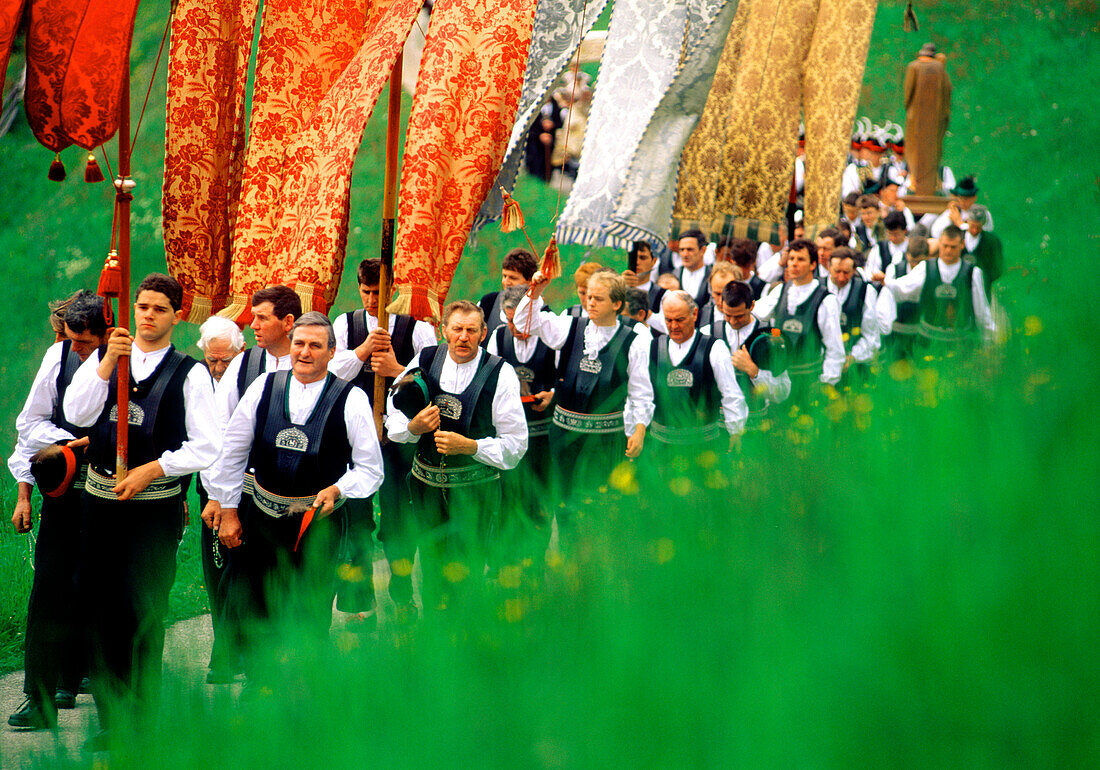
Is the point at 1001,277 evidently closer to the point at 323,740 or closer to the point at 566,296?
the point at 566,296

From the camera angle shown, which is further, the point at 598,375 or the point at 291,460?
the point at 598,375

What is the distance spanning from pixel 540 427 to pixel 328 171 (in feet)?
7.83

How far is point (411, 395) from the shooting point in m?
5.10

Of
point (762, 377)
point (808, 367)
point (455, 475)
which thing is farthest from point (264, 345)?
point (808, 367)

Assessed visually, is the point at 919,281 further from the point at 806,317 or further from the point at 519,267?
the point at 519,267

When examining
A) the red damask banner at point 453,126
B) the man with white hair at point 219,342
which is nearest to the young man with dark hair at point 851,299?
the red damask banner at point 453,126

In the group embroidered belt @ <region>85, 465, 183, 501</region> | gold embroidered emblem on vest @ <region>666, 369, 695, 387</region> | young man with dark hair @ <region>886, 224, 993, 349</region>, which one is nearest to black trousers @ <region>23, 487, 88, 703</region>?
embroidered belt @ <region>85, 465, 183, 501</region>

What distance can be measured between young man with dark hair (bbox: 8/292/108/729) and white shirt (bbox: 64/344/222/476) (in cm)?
19

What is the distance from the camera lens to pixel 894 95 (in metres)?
21.0

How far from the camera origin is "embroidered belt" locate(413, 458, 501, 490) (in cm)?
529

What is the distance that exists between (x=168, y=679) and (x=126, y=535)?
2076mm

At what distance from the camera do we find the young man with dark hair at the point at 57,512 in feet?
14.8

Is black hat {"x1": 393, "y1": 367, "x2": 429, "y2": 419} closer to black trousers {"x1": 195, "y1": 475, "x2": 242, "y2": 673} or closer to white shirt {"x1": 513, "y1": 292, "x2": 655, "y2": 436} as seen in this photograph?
black trousers {"x1": 195, "y1": 475, "x2": 242, "y2": 673}

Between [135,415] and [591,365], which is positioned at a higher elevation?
[591,365]
